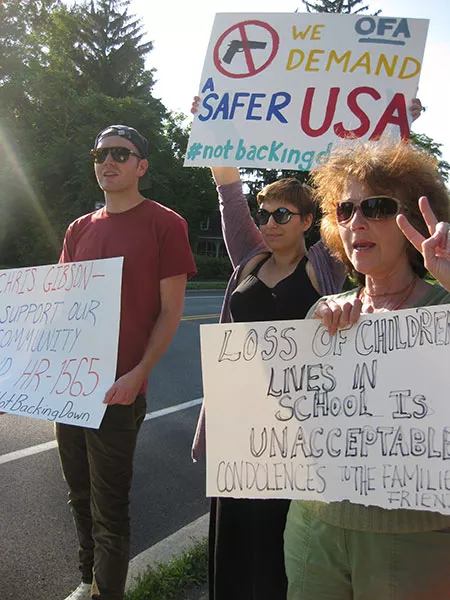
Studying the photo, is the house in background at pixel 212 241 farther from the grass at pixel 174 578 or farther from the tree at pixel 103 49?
the grass at pixel 174 578

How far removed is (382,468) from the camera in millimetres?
1285

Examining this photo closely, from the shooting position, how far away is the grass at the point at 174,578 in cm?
238

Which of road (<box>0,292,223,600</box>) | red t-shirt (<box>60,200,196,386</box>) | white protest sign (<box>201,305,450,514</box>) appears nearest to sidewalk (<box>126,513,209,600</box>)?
road (<box>0,292,223,600</box>)

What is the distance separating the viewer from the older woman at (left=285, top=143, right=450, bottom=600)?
1239 mm

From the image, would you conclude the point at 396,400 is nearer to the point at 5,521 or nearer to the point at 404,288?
Answer: the point at 404,288

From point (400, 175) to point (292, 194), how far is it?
0.89m

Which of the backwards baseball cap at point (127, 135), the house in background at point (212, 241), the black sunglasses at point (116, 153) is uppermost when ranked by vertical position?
the house in background at point (212, 241)

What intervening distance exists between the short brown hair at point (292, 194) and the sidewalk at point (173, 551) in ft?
6.24

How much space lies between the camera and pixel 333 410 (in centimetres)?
138

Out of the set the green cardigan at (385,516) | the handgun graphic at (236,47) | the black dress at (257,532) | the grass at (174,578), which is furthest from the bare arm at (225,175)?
the grass at (174,578)

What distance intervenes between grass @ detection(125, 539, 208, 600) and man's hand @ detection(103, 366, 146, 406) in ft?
3.31

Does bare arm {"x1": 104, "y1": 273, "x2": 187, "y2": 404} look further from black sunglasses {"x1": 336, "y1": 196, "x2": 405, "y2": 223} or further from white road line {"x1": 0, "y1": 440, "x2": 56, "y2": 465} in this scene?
white road line {"x1": 0, "y1": 440, "x2": 56, "y2": 465}

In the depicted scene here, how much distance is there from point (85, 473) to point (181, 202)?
106 feet

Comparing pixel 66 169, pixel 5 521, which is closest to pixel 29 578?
pixel 5 521
